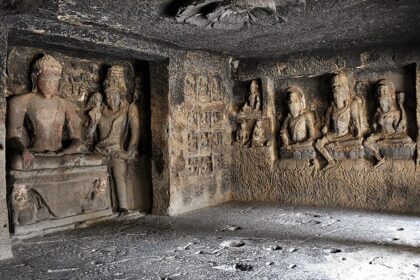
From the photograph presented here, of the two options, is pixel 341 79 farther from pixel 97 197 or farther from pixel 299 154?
pixel 97 197

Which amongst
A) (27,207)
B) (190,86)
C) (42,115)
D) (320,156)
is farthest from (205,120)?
(27,207)

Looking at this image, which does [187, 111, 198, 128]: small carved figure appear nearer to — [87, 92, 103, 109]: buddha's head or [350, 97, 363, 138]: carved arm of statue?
[87, 92, 103, 109]: buddha's head

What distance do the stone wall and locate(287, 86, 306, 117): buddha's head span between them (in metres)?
0.10

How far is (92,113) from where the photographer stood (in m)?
5.75

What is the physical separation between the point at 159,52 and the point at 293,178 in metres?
2.98

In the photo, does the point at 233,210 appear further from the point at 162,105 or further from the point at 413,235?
the point at 413,235

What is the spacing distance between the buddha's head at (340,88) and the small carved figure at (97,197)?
3725 millimetres

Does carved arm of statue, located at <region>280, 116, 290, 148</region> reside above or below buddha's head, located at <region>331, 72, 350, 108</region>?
below

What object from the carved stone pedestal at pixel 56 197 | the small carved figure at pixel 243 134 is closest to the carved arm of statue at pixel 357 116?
the small carved figure at pixel 243 134

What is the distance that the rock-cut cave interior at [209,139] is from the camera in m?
3.81

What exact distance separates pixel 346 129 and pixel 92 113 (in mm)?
3893

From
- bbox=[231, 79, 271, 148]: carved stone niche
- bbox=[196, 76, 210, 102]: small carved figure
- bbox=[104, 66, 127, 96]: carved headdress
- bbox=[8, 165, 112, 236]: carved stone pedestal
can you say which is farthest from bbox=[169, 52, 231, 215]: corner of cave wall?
bbox=[8, 165, 112, 236]: carved stone pedestal

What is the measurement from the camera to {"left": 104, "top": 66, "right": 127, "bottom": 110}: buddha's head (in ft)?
19.1

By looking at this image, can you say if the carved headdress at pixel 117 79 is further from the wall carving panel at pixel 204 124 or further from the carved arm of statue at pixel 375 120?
the carved arm of statue at pixel 375 120
